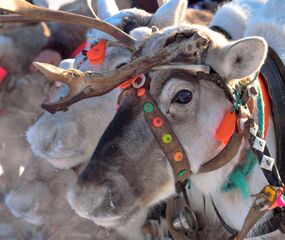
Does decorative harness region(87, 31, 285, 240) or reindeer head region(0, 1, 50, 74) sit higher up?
decorative harness region(87, 31, 285, 240)

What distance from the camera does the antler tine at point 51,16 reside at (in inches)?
97.2

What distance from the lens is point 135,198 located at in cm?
246

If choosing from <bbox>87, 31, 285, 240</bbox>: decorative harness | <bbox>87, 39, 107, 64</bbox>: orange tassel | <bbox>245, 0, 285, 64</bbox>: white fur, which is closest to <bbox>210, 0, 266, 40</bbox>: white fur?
<bbox>245, 0, 285, 64</bbox>: white fur

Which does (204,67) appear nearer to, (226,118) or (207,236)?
(226,118)

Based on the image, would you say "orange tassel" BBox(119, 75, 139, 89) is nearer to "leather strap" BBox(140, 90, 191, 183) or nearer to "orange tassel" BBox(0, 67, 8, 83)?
"leather strap" BBox(140, 90, 191, 183)

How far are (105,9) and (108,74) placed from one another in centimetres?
157

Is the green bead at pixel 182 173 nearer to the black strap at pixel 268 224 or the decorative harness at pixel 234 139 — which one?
the decorative harness at pixel 234 139

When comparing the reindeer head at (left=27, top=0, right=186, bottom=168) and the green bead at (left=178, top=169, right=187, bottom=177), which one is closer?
the green bead at (left=178, top=169, right=187, bottom=177)

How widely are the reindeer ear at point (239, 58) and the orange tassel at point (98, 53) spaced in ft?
3.50

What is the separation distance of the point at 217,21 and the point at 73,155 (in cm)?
133

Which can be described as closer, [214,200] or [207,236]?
[214,200]

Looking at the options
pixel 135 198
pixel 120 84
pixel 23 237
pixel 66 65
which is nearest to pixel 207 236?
pixel 135 198

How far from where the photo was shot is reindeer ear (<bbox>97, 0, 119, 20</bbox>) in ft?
12.8

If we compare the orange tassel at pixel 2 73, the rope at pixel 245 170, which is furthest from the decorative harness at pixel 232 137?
the orange tassel at pixel 2 73
